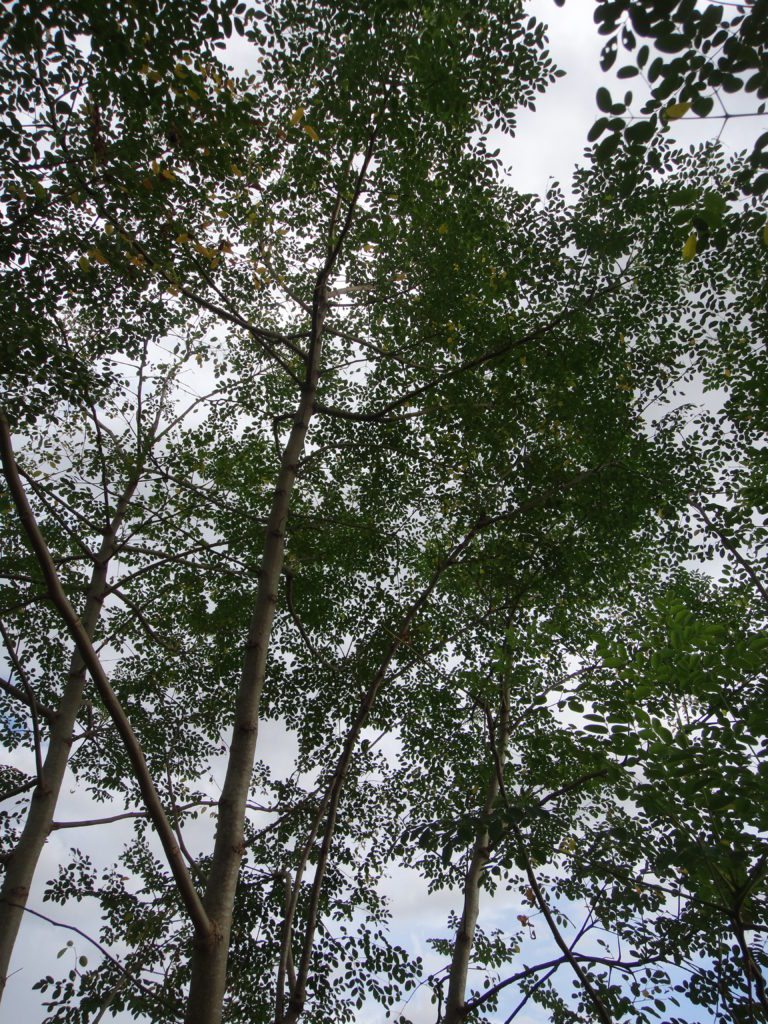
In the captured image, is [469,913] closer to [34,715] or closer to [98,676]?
[34,715]

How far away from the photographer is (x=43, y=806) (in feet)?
19.1

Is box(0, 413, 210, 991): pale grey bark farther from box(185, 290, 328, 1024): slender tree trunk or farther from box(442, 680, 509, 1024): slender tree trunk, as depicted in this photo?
box(442, 680, 509, 1024): slender tree trunk

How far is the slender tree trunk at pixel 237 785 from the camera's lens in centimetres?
303

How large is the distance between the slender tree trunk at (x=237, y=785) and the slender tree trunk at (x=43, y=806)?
186 centimetres

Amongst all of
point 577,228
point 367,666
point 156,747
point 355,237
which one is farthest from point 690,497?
point 156,747

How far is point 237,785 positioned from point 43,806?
10.9 feet

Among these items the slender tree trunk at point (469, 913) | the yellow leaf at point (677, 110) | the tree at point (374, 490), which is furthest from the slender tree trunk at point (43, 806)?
the yellow leaf at point (677, 110)

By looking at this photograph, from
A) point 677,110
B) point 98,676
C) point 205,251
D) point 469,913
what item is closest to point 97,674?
point 98,676

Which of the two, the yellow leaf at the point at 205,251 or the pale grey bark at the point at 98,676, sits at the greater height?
the yellow leaf at the point at 205,251

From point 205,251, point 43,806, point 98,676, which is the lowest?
point 98,676

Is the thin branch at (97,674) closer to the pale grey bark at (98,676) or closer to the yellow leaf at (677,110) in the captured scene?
the pale grey bark at (98,676)

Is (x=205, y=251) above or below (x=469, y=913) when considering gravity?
above

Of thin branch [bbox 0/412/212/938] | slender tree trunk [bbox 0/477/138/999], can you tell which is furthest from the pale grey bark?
slender tree trunk [bbox 0/477/138/999]

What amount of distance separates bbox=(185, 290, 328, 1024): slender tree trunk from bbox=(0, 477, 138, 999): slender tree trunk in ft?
6.12
